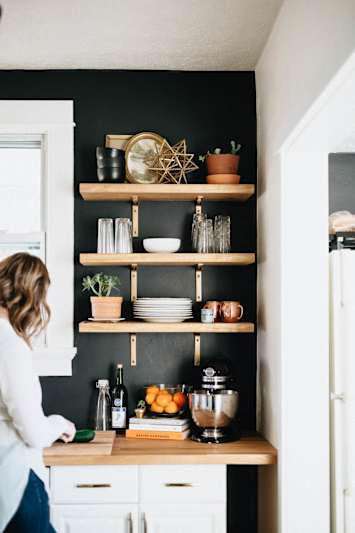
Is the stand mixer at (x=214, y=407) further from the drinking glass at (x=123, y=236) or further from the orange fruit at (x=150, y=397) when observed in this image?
the drinking glass at (x=123, y=236)

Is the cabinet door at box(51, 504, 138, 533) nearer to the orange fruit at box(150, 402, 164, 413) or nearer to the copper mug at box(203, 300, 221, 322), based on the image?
the orange fruit at box(150, 402, 164, 413)

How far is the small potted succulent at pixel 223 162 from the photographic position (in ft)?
11.2

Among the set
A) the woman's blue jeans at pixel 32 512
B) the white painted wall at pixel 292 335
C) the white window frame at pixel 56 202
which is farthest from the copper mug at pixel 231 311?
the woman's blue jeans at pixel 32 512

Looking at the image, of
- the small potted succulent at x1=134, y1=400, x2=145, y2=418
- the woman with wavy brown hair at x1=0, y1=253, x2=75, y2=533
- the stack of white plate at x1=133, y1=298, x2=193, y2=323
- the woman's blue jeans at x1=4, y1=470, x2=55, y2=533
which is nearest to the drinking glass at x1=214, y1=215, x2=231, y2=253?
the stack of white plate at x1=133, y1=298, x2=193, y2=323

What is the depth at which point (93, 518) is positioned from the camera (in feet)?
10.1

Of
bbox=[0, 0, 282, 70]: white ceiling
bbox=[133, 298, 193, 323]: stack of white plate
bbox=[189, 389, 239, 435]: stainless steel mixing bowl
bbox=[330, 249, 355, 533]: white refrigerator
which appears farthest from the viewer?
bbox=[133, 298, 193, 323]: stack of white plate

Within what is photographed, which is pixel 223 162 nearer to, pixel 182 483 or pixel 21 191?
pixel 21 191

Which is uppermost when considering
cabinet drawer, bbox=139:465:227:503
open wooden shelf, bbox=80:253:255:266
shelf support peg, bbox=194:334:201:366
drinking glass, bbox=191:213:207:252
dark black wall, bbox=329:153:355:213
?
dark black wall, bbox=329:153:355:213

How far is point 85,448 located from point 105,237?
101cm

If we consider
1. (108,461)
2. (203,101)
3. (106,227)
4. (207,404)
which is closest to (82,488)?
(108,461)

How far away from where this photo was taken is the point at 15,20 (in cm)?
297

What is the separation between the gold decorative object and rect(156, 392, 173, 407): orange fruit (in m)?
1.06

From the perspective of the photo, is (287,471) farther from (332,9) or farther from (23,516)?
(332,9)

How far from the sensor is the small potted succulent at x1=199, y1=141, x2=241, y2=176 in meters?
3.43
